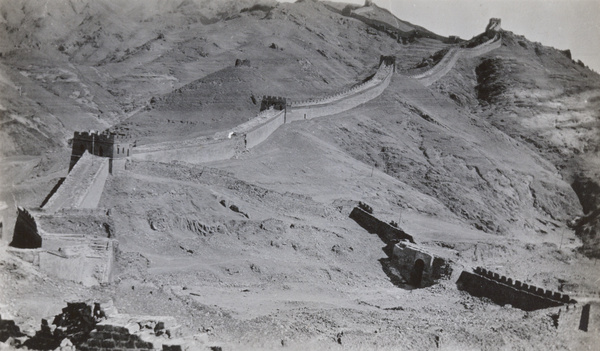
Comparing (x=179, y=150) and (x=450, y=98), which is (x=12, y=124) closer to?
(x=179, y=150)

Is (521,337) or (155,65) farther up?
(155,65)

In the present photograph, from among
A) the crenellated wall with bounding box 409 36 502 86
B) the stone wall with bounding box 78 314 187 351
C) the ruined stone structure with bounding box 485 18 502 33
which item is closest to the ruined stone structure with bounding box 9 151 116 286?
the stone wall with bounding box 78 314 187 351

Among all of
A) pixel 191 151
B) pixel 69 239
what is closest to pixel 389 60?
pixel 191 151

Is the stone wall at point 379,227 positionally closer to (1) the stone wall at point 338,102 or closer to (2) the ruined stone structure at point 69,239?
(2) the ruined stone structure at point 69,239

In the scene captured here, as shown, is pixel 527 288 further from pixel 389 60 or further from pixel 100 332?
pixel 389 60

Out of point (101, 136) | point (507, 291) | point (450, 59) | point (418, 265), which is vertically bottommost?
point (507, 291)

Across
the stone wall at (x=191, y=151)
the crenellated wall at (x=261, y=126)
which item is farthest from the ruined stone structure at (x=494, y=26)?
the stone wall at (x=191, y=151)

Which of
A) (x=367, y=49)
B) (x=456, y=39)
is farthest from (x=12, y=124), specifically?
(x=456, y=39)
